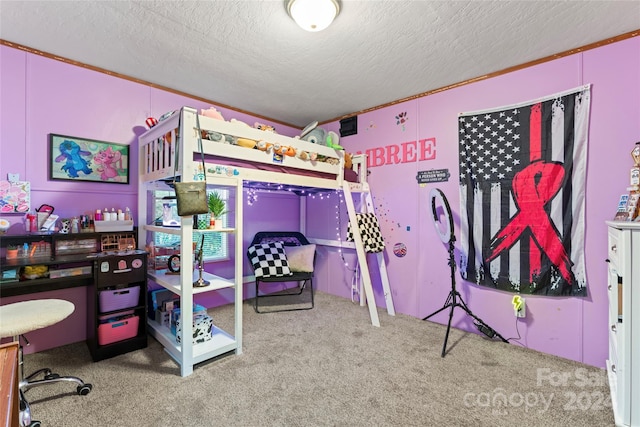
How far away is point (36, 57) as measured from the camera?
227 cm

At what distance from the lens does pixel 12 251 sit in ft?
6.77

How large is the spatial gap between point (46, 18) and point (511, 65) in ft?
11.5

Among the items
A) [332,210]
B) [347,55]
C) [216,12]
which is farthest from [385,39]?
[332,210]

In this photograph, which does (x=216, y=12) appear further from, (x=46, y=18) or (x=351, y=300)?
(x=351, y=300)

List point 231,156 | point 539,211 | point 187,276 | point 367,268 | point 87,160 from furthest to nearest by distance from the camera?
point 367,268
point 87,160
point 539,211
point 231,156
point 187,276

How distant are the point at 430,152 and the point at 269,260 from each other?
2.17 metres

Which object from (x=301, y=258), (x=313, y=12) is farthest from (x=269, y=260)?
(x=313, y=12)

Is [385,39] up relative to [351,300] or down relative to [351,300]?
up

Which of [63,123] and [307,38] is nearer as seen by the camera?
[307,38]

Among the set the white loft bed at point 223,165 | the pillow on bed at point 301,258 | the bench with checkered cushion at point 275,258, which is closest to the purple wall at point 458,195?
the white loft bed at point 223,165

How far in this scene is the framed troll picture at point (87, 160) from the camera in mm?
2373

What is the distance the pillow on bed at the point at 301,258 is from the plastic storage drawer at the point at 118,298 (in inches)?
65.9

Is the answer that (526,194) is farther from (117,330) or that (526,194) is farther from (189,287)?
(117,330)

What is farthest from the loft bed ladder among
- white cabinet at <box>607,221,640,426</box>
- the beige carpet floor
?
white cabinet at <box>607,221,640,426</box>
